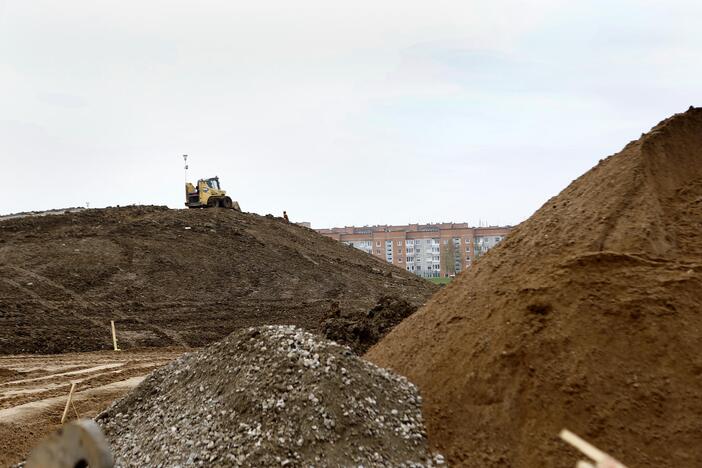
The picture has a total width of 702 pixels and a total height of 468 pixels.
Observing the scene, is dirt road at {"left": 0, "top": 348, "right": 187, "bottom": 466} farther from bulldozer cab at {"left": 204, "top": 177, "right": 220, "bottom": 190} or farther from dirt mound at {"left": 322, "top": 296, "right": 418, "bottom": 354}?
bulldozer cab at {"left": 204, "top": 177, "right": 220, "bottom": 190}

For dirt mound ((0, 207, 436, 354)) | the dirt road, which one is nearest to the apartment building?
dirt mound ((0, 207, 436, 354))

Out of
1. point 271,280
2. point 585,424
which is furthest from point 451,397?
point 271,280

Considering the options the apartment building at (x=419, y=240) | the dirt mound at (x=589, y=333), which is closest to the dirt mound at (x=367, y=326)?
the dirt mound at (x=589, y=333)

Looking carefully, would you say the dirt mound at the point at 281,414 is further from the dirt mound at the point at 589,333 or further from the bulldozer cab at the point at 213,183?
the bulldozer cab at the point at 213,183

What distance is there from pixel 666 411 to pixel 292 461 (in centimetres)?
305

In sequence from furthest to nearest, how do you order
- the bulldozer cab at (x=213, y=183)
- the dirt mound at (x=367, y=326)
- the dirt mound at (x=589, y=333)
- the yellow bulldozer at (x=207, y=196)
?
the bulldozer cab at (x=213, y=183) < the yellow bulldozer at (x=207, y=196) < the dirt mound at (x=367, y=326) < the dirt mound at (x=589, y=333)

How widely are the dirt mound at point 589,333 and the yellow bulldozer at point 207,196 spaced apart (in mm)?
30754

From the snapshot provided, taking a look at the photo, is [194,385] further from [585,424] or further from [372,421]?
[585,424]

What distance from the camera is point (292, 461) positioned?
5.71m

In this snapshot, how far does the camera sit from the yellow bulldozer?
37531 millimetres

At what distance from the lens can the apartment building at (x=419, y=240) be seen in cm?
10631

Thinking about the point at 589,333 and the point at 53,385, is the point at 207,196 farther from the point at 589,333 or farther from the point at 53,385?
the point at 589,333

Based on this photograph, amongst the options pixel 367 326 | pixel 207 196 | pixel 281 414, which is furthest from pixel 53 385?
pixel 207 196

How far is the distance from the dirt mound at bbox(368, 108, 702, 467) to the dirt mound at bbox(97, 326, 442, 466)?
445 millimetres
